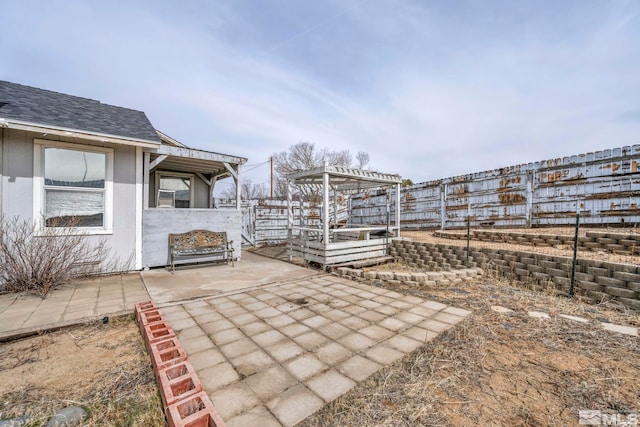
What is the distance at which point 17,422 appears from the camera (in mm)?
1521

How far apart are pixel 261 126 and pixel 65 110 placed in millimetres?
9815

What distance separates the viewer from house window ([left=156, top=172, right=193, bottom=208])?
807 cm

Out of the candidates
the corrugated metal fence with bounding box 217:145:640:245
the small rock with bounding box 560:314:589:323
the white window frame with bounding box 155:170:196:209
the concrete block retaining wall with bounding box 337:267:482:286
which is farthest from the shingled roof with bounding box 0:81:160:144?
the small rock with bounding box 560:314:589:323

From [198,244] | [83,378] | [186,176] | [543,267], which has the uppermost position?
[186,176]

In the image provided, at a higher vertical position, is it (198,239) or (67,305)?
(198,239)

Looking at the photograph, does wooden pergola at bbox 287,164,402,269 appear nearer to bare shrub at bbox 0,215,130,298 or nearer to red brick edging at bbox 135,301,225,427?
red brick edging at bbox 135,301,225,427

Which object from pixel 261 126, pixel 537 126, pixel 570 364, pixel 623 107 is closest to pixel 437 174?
pixel 537 126

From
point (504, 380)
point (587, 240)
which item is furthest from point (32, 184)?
point (587, 240)

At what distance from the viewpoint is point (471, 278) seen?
4.72 meters

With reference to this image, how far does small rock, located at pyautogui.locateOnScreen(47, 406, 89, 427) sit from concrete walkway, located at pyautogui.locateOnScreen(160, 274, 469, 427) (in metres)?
0.68

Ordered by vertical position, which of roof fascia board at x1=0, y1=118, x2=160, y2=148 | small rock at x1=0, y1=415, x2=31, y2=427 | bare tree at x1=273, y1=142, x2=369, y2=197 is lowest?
small rock at x1=0, y1=415, x2=31, y2=427

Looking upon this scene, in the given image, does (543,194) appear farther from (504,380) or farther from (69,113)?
(69,113)

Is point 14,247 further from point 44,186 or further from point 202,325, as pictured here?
point 202,325

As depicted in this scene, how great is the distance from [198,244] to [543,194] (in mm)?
8697
